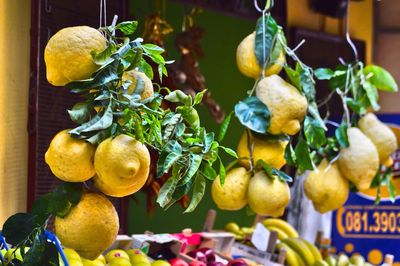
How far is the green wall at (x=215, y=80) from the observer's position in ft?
19.4

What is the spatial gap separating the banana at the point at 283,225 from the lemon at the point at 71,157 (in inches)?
120

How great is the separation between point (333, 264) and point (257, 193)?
1.68m

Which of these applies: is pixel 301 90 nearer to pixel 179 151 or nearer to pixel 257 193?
pixel 257 193

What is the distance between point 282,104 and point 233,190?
18.0 inches

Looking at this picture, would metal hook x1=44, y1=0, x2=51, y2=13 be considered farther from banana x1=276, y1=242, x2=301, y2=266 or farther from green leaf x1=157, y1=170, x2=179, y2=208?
banana x1=276, y1=242, x2=301, y2=266

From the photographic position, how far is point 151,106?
268 centimetres

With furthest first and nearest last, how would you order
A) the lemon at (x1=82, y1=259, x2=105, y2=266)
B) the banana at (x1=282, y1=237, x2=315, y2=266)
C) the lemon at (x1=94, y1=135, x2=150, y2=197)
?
1. the banana at (x1=282, y1=237, x2=315, y2=266)
2. the lemon at (x1=82, y1=259, x2=105, y2=266)
3. the lemon at (x1=94, y1=135, x2=150, y2=197)

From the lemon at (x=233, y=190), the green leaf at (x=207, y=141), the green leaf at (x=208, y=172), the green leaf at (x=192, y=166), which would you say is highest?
the green leaf at (x=207, y=141)

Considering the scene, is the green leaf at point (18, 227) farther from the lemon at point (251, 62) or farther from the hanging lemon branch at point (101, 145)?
the lemon at point (251, 62)

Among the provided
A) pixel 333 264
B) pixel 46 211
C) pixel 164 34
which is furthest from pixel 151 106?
pixel 333 264

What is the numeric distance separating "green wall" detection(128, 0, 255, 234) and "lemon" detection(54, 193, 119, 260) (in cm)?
307

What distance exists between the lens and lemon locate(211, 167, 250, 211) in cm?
373

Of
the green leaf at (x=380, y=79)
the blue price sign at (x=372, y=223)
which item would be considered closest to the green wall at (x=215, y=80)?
the blue price sign at (x=372, y=223)

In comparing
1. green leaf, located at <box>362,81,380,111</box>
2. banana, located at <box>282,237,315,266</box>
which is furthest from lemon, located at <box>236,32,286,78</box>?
banana, located at <box>282,237,315,266</box>
